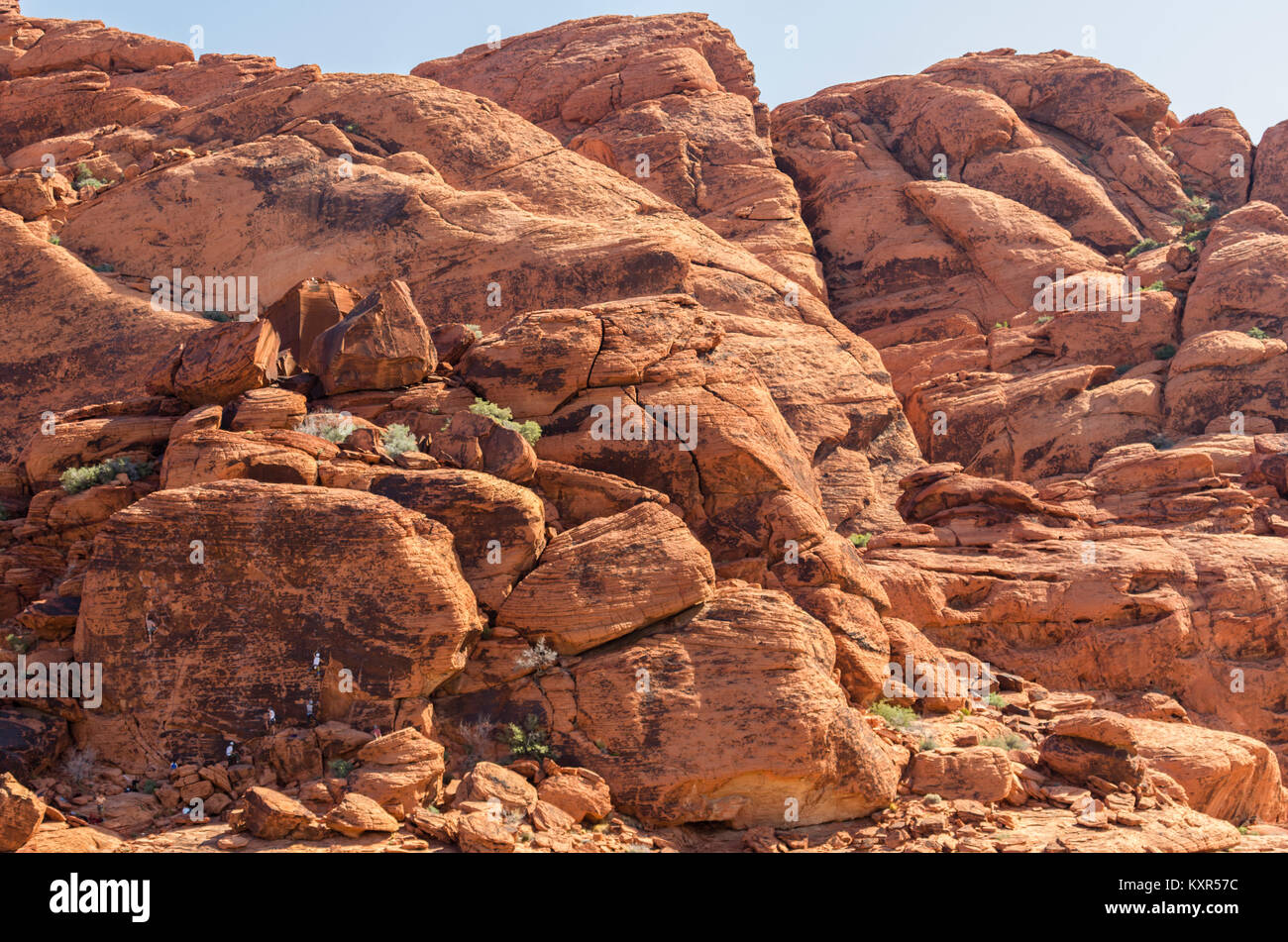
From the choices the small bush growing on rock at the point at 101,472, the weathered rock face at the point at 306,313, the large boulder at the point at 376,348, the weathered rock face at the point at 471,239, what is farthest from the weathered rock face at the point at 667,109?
the small bush growing on rock at the point at 101,472

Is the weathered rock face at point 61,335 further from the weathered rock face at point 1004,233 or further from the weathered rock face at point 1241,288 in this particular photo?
the weathered rock face at point 1241,288

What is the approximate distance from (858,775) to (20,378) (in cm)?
2012

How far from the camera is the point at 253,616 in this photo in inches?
605

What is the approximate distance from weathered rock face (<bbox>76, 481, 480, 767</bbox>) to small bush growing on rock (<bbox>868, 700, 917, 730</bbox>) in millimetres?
7437

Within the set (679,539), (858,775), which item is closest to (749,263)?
(679,539)

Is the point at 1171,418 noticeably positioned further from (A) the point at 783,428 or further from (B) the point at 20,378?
(B) the point at 20,378

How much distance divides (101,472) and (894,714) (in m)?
Answer: 13.8

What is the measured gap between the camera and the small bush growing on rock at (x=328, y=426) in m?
18.2

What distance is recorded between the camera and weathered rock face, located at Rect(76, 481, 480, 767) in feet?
49.3

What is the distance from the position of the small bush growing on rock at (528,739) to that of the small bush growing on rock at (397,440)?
4.89 meters

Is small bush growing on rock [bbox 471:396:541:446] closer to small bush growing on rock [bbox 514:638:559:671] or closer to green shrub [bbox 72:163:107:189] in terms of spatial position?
small bush growing on rock [bbox 514:638:559:671]

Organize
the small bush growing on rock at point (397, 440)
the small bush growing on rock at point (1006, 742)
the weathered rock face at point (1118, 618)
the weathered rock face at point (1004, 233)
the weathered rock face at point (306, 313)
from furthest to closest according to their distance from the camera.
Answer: the weathered rock face at point (1004, 233) < the weathered rock face at point (1118, 618) < the weathered rock face at point (306, 313) < the small bush growing on rock at point (1006, 742) < the small bush growing on rock at point (397, 440)

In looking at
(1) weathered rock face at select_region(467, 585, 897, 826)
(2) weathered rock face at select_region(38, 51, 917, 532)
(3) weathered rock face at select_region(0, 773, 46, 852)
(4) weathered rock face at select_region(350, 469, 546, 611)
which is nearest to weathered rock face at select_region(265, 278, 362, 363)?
(2) weathered rock face at select_region(38, 51, 917, 532)

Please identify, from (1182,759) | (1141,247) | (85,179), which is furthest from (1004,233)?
(85,179)
